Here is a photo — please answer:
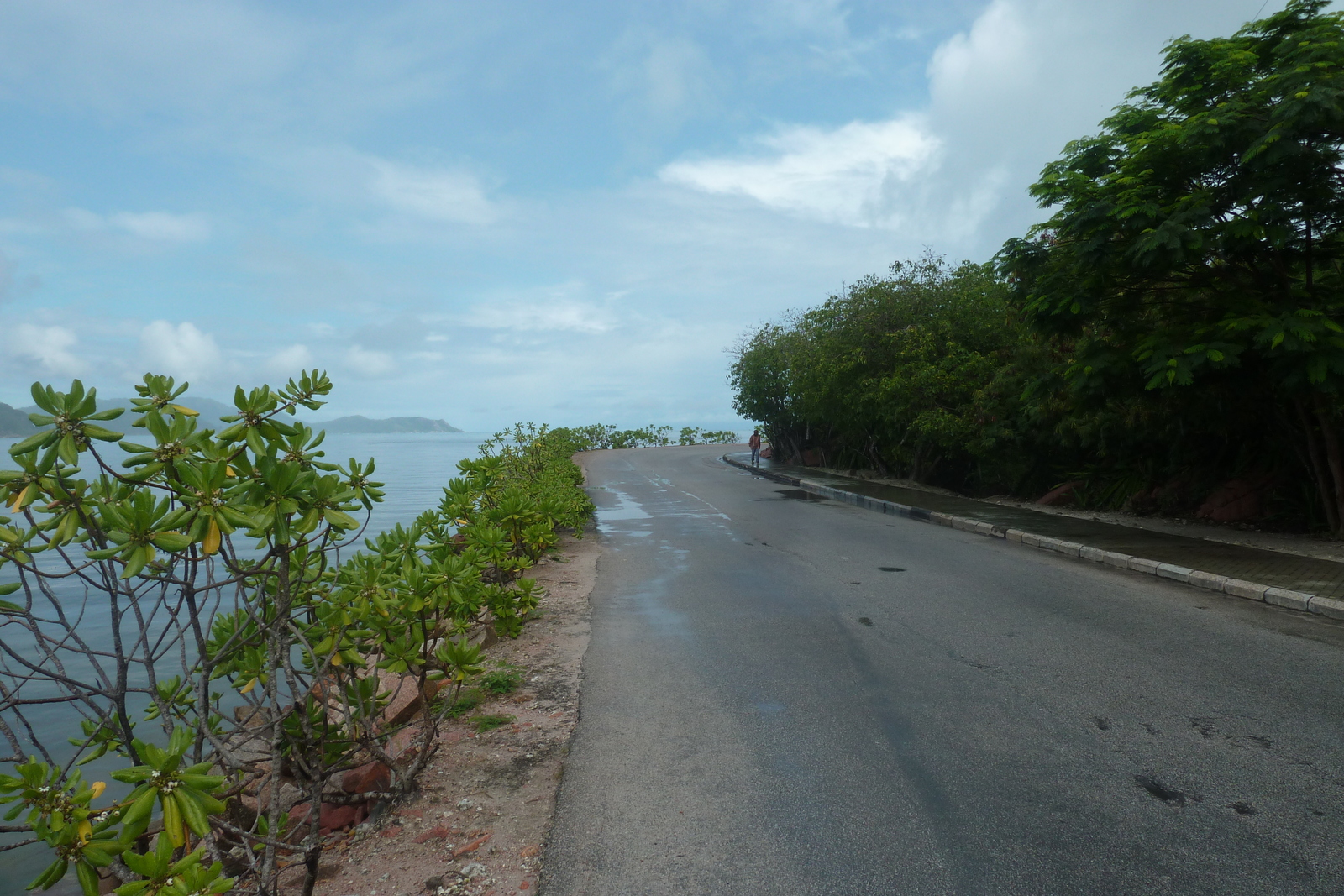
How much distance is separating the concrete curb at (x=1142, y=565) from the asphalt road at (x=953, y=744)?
27cm

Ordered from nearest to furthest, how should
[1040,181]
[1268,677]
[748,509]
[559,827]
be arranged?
[559,827]
[1268,677]
[1040,181]
[748,509]

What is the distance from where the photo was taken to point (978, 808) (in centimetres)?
398

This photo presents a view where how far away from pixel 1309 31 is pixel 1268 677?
316 inches

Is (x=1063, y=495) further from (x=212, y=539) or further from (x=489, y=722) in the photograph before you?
(x=212, y=539)

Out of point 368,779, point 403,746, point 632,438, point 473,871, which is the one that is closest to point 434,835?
point 473,871

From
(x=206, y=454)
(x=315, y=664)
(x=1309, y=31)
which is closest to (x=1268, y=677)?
(x=315, y=664)

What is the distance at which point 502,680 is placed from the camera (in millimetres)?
6086

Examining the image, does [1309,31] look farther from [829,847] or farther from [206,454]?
[206,454]

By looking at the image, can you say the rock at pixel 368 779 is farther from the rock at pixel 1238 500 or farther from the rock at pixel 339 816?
the rock at pixel 1238 500

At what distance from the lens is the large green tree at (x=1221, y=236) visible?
9609 millimetres

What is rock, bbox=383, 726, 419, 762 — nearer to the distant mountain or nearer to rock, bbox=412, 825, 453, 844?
rock, bbox=412, 825, 453, 844

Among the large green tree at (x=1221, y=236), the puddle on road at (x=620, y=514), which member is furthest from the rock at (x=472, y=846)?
the puddle on road at (x=620, y=514)

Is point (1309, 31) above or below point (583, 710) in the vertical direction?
above

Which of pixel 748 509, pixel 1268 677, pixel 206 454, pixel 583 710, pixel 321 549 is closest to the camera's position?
pixel 206 454
